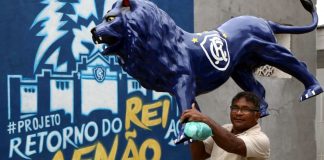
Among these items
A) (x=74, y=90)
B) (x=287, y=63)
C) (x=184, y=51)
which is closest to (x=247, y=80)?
(x=287, y=63)

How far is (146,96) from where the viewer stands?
16.9ft

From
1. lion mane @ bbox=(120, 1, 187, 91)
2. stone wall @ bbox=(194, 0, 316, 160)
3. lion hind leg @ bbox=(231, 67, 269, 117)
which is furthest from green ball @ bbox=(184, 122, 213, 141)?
stone wall @ bbox=(194, 0, 316, 160)

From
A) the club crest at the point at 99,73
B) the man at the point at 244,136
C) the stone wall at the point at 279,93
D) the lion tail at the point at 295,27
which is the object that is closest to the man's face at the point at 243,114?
the man at the point at 244,136

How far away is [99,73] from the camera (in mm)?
4805

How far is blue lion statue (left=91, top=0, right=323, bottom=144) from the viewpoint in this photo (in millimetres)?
2236

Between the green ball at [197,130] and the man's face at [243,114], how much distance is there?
1.21 ft

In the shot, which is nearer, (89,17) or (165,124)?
(89,17)

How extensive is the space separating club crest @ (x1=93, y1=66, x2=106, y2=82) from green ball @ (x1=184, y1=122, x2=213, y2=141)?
8.79ft

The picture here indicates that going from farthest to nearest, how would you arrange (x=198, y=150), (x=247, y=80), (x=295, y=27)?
(x=295, y=27) < (x=247, y=80) < (x=198, y=150)

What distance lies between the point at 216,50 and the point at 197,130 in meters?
0.58

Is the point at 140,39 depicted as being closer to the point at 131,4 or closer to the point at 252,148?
the point at 131,4

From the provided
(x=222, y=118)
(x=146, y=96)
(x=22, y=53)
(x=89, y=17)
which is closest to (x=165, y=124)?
(x=146, y=96)

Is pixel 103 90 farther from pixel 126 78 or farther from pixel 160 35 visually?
pixel 160 35

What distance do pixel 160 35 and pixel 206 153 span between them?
797 mm
